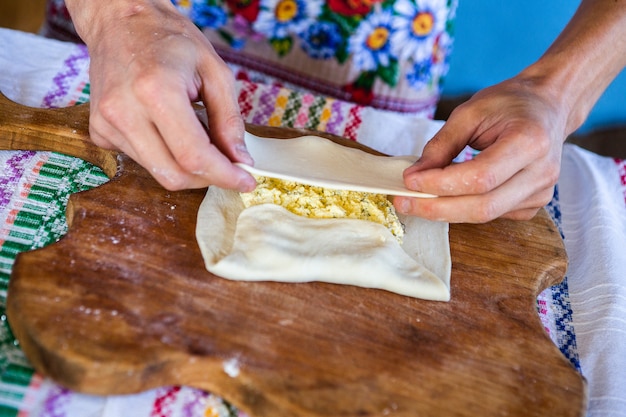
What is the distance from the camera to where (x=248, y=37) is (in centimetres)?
174

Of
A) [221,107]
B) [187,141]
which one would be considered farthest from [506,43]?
[187,141]

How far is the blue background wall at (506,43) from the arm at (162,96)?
4.59ft

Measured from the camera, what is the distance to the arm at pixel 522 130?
3.85 feet

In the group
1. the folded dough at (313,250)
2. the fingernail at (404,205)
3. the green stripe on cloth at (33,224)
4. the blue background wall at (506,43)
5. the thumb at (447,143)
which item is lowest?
the green stripe on cloth at (33,224)

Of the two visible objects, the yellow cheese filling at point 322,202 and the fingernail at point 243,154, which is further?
the yellow cheese filling at point 322,202

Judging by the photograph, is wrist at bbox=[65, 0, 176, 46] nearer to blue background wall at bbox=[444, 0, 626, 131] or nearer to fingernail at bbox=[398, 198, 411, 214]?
fingernail at bbox=[398, 198, 411, 214]

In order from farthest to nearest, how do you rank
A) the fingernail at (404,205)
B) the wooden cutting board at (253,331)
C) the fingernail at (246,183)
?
the fingernail at (404,205) < the fingernail at (246,183) < the wooden cutting board at (253,331)

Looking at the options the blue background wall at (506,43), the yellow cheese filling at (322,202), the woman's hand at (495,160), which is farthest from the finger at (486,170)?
the blue background wall at (506,43)

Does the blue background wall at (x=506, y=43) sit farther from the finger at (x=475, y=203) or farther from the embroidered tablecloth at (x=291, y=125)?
the finger at (x=475, y=203)

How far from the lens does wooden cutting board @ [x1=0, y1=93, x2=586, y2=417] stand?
949 mm

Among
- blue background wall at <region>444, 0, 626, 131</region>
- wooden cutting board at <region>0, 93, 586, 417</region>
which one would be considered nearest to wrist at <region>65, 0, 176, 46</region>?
wooden cutting board at <region>0, 93, 586, 417</region>

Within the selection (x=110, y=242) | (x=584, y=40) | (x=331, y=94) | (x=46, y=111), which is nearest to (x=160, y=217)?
(x=110, y=242)

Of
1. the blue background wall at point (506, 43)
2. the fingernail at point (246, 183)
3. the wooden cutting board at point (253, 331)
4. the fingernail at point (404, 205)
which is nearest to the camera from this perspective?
the wooden cutting board at point (253, 331)

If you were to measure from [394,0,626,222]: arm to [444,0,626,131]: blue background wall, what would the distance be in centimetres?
72
